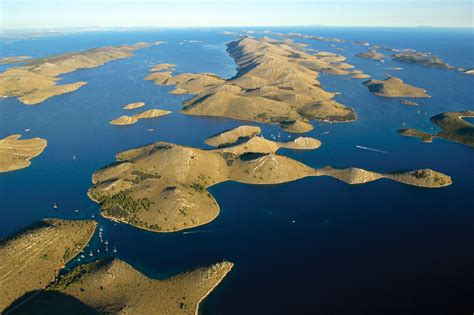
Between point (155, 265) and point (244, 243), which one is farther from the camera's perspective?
point (244, 243)

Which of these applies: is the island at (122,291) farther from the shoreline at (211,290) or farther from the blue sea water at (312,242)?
the blue sea water at (312,242)

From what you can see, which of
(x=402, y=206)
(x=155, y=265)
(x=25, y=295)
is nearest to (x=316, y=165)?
(x=402, y=206)

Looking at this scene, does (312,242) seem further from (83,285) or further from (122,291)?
A: (83,285)

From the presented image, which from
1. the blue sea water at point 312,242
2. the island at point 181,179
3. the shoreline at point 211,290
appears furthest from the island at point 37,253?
the shoreline at point 211,290

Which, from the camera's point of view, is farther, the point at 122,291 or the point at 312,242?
the point at 312,242

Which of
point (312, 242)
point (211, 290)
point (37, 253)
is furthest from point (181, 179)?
point (211, 290)

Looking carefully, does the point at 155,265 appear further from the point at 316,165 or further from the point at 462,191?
the point at 462,191
